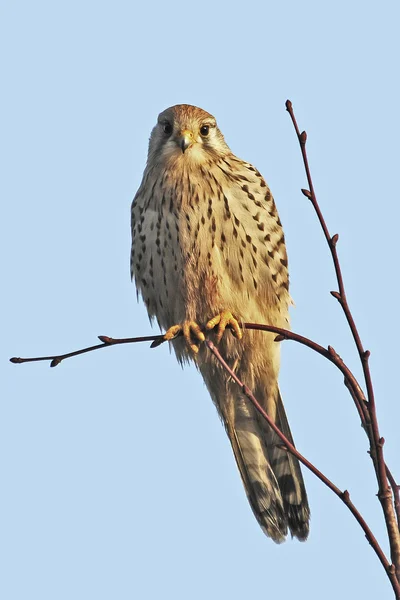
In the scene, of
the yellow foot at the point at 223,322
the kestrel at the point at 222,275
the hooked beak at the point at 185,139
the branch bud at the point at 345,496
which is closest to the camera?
the branch bud at the point at 345,496

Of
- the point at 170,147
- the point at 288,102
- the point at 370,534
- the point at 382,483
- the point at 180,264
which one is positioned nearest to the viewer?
the point at 370,534

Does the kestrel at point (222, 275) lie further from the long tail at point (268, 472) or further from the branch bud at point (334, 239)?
the branch bud at point (334, 239)

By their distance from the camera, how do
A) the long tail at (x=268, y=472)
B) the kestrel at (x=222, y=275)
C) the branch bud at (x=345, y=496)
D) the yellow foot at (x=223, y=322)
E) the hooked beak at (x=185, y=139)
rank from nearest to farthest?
the branch bud at (x=345, y=496)
the yellow foot at (x=223, y=322)
the kestrel at (x=222, y=275)
the hooked beak at (x=185, y=139)
the long tail at (x=268, y=472)

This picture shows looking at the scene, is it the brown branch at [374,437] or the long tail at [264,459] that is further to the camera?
the long tail at [264,459]

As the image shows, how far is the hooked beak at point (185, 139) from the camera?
14.2 ft

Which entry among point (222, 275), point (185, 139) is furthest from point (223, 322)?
point (185, 139)

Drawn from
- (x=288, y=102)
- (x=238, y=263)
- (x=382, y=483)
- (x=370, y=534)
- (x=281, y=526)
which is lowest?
(x=370, y=534)

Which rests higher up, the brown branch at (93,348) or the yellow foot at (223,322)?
the yellow foot at (223,322)

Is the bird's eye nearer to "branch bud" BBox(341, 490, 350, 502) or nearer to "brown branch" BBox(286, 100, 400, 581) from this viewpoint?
"brown branch" BBox(286, 100, 400, 581)

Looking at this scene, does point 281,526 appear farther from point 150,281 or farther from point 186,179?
point 186,179

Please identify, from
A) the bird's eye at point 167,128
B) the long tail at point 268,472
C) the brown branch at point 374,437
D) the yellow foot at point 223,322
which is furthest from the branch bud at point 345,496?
the bird's eye at point 167,128

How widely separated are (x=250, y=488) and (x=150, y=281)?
43.5 inches

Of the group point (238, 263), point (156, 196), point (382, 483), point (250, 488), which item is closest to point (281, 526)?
point (250, 488)

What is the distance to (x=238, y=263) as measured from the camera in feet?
13.7
